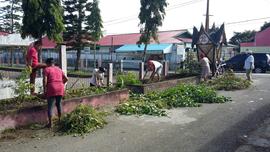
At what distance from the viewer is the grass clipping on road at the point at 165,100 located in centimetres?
1040

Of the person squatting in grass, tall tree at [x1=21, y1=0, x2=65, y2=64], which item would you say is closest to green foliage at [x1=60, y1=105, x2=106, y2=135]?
the person squatting in grass

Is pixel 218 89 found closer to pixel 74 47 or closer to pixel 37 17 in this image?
pixel 37 17

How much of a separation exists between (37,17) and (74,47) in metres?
16.4

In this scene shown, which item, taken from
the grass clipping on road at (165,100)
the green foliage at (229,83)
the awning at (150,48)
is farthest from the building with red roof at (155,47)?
the grass clipping on road at (165,100)

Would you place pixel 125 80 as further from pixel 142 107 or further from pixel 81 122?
pixel 81 122

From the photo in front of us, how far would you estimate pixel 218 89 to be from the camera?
643 inches

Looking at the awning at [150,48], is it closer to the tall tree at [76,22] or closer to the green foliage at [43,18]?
the tall tree at [76,22]

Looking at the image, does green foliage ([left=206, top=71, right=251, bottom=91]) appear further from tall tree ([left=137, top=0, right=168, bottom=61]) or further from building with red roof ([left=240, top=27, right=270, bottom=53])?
building with red roof ([left=240, top=27, right=270, bottom=53])

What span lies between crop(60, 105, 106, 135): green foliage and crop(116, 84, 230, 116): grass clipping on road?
181 cm

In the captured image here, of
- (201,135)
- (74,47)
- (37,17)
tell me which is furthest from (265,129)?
(74,47)

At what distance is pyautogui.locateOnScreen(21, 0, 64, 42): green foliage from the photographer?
16938 millimetres

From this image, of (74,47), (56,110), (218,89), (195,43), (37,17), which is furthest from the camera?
(74,47)

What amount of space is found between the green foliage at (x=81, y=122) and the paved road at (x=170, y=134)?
0.81 feet

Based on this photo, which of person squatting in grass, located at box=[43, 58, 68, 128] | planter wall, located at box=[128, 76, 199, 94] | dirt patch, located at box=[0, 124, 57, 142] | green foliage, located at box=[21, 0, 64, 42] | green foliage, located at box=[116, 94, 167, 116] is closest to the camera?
dirt patch, located at box=[0, 124, 57, 142]
